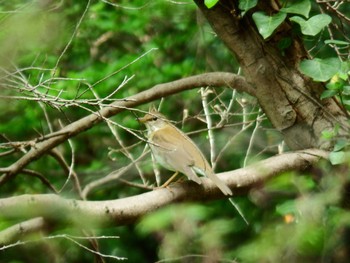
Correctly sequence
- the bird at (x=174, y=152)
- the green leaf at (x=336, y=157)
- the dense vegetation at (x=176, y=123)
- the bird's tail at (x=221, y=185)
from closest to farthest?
the dense vegetation at (x=176, y=123) < the green leaf at (x=336, y=157) < the bird's tail at (x=221, y=185) < the bird at (x=174, y=152)

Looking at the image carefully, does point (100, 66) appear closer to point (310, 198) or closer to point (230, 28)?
point (230, 28)

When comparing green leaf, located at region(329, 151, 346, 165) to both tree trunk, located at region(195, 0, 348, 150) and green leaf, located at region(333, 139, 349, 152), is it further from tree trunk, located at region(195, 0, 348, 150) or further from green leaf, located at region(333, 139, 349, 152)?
tree trunk, located at region(195, 0, 348, 150)

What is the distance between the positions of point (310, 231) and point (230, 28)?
2073mm

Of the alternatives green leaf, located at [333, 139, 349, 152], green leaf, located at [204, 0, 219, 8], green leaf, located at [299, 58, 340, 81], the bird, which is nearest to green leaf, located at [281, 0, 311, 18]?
green leaf, located at [299, 58, 340, 81]

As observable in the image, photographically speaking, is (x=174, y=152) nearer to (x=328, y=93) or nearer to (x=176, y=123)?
(x=176, y=123)

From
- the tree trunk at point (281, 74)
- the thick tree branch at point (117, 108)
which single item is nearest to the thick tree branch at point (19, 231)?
the thick tree branch at point (117, 108)

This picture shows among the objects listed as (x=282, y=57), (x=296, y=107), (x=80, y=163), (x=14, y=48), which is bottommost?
(x=80, y=163)

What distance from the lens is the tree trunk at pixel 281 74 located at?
12.4 feet

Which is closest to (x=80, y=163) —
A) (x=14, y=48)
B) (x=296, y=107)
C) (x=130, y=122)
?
(x=130, y=122)

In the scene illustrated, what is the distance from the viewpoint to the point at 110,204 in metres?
3.12

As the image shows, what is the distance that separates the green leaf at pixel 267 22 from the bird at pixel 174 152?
697 mm

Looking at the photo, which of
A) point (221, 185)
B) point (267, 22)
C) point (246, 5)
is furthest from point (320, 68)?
point (221, 185)

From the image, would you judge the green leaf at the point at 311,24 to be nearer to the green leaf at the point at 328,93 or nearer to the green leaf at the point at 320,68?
the green leaf at the point at 320,68

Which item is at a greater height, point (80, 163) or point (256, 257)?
point (256, 257)
